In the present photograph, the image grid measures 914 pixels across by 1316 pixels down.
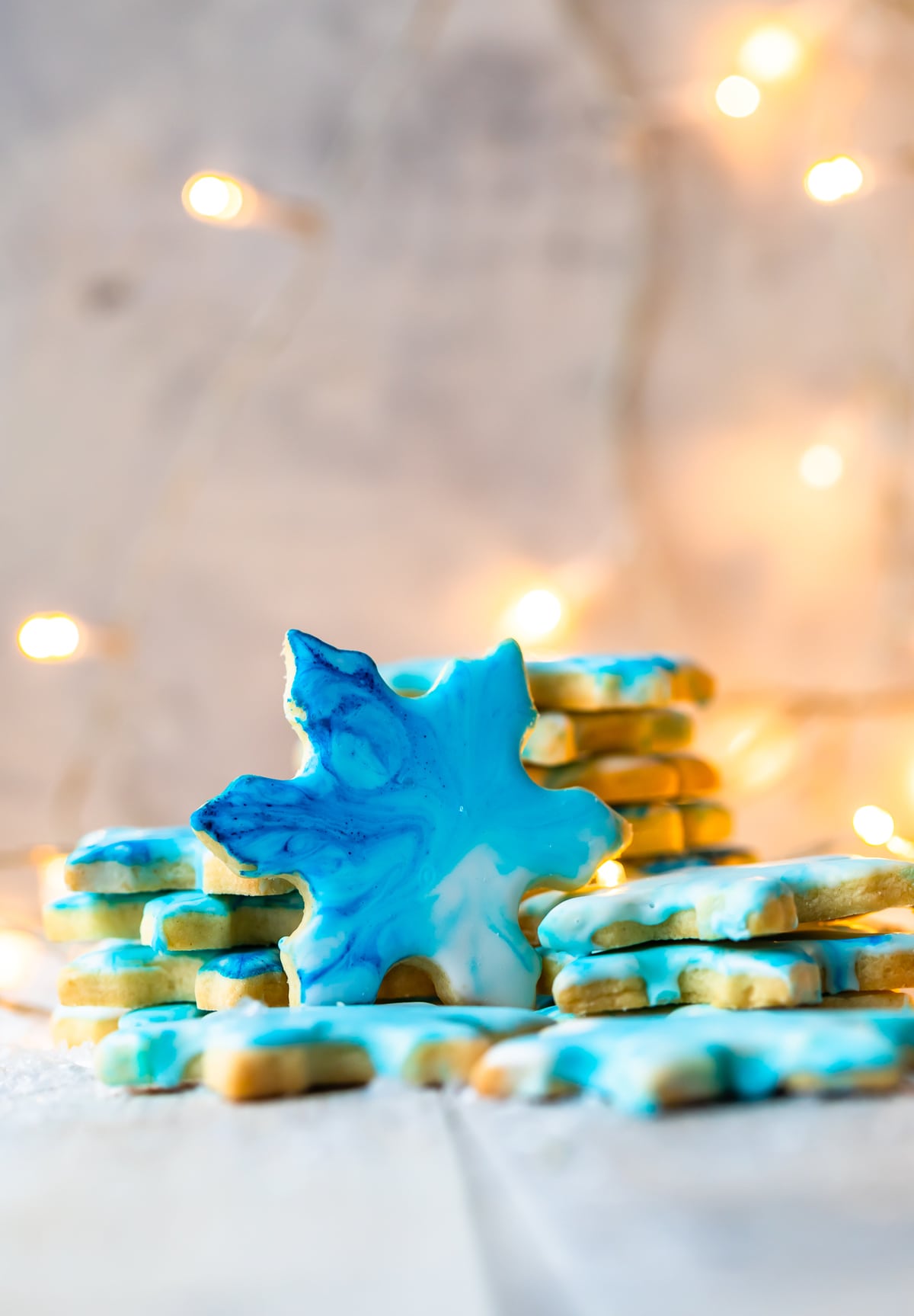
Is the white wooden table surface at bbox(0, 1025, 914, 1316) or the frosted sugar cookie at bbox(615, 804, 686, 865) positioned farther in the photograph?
the frosted sugar cookie at bbox(615, 804, 686, 865)

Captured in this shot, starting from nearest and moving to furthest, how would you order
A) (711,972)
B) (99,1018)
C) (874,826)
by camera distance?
(711,972)
(99,1018)
(874,826)

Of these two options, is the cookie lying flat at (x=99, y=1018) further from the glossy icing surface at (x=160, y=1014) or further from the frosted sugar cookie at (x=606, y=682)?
the frosted sugar cookie at (x=606, y=682)

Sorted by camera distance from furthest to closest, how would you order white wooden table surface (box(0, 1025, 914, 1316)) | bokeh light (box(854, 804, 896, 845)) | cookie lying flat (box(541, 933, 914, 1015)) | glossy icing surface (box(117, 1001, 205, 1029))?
bokeh light (box(854, 804, 896, 845))
glossy icing surface (box(117, 1001, 205, 1029))
cookie lying flat (box(541, 933, 914, 1015))
white wooden table surface (box(0, 1025, 914, 1316))

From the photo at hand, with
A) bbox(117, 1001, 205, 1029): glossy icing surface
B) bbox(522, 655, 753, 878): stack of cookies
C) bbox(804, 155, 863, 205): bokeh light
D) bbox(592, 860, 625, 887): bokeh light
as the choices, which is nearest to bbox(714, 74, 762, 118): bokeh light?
bbox(804, 155, 863, 205): bokeh light

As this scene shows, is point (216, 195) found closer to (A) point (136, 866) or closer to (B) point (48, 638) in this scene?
(B) point (48, 638)

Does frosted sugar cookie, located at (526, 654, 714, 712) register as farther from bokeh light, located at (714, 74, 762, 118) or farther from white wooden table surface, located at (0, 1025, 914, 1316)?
bokeh light, located at (714, 74, 762, 118)

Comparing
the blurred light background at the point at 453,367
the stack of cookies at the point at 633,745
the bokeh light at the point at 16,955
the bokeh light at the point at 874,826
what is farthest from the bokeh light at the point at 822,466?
the bokeh light at the point at 16,955

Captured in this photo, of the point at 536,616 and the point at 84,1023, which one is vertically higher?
the point at 536,616

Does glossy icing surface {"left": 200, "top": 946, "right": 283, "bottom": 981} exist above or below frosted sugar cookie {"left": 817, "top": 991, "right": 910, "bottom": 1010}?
above

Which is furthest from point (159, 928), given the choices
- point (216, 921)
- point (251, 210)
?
point (251, 210)
